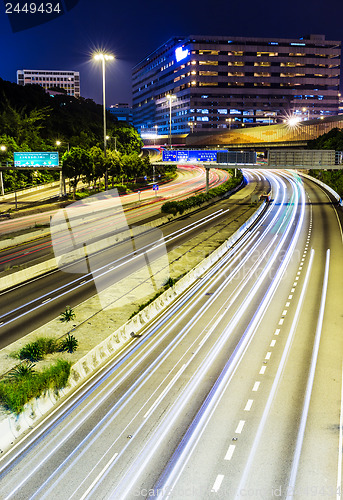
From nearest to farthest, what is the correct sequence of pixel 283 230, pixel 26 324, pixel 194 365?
pixel 194 365 < pixel 26 324 < pixel 283 230

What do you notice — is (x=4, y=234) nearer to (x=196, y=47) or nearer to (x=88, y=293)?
(x=88, y=293)

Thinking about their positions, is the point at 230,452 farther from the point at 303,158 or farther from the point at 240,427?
the point at 303,158

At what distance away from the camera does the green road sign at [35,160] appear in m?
64.7

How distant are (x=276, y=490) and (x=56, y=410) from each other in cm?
766

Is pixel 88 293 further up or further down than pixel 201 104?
further down

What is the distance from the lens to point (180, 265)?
33938 millimetres

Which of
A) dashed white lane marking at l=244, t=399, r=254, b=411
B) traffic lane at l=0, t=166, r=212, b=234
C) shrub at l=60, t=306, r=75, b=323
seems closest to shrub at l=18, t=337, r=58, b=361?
shrub at l=60, t=306, r=75, b=323

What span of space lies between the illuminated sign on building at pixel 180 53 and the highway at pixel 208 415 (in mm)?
179316

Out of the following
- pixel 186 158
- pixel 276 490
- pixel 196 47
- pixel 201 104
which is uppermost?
pixel 196 47

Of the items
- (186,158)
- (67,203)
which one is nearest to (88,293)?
(67,203)

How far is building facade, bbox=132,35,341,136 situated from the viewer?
184 m

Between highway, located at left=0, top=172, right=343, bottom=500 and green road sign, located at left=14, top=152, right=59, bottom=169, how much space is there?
45.7 m

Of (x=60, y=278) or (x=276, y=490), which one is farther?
(x=60, y=278)

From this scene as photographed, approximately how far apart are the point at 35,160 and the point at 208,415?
190ft
